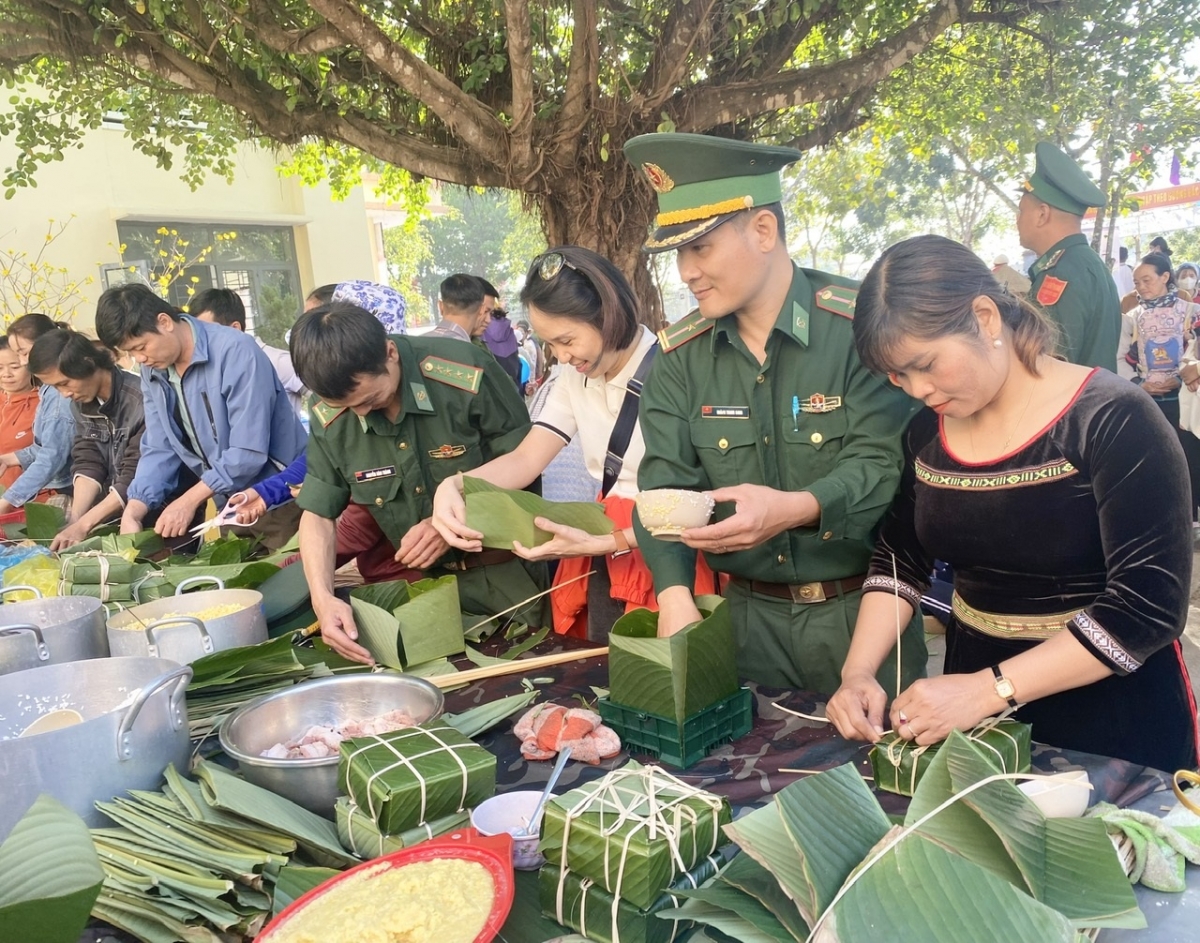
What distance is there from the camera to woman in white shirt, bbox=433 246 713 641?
241 centimetres

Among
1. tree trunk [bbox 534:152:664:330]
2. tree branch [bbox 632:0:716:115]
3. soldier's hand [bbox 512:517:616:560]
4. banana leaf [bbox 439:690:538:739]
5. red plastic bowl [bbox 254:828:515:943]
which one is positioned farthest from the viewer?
tree trunk [bbox 534:152:664:330]

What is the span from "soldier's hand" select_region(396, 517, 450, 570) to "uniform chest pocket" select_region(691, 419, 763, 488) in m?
0.86

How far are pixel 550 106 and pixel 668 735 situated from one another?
189 inches

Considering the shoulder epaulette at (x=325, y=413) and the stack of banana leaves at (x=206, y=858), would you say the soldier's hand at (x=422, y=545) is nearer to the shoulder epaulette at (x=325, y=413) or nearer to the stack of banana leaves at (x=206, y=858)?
the shoulder epaulette at (x=325, y=413)

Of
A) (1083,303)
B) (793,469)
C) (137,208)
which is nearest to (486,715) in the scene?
(793,469)

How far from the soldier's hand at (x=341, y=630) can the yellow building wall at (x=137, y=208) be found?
9.03m

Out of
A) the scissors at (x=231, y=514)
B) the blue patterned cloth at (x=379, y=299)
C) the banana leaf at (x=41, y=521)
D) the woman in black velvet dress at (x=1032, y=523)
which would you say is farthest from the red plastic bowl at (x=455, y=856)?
the banana leaf at (x=41, y=521)

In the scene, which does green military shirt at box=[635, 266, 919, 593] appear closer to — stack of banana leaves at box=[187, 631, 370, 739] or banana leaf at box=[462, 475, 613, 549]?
banana leaf at box=[462, 475, 613, 549]

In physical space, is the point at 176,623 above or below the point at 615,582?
above

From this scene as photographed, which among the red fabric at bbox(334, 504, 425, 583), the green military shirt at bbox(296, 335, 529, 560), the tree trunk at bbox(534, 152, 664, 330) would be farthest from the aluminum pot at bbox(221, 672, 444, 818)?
the tree trunk at bbox(534, 152, 664, 330)

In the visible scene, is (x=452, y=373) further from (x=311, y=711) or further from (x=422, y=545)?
(x=311, y=711)

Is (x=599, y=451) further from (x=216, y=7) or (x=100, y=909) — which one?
(x=216, y=7)

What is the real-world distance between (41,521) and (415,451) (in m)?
2.21

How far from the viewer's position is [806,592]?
2113 millimetres
